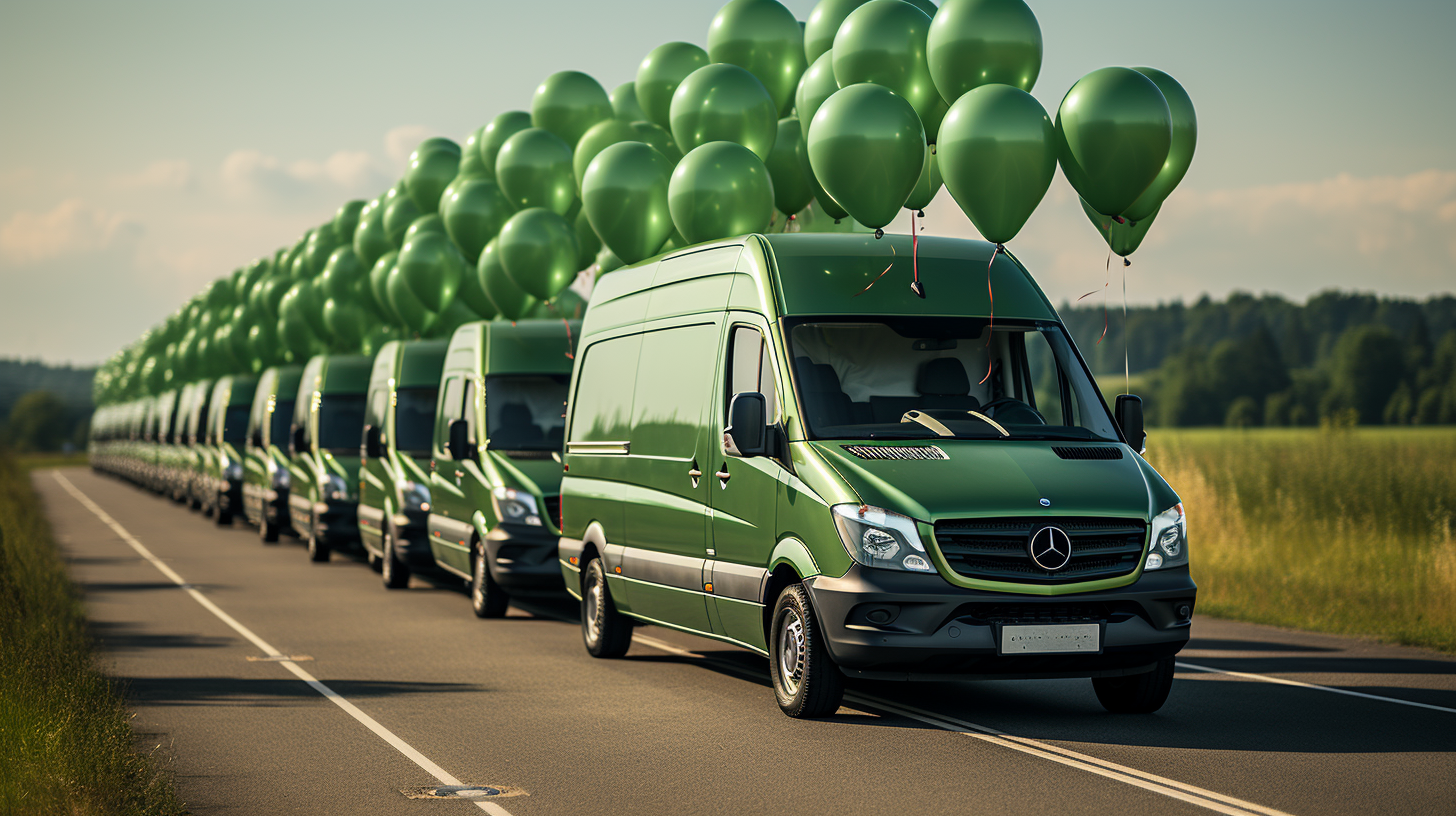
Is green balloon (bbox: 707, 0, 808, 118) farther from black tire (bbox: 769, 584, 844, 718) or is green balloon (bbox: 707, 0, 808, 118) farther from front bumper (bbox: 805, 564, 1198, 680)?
front bumper (bbox: 805, 564, 1198, 680)

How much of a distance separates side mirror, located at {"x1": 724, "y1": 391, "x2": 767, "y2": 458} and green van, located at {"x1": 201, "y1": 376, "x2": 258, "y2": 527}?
76.6 feet

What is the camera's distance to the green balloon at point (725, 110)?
47.5 ft

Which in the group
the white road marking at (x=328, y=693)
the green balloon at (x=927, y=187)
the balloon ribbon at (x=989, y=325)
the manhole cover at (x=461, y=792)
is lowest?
the white road marking at (x=328, y=693)

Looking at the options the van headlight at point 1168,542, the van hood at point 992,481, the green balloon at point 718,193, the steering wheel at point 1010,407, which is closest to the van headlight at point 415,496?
the green balloon at point 718,193

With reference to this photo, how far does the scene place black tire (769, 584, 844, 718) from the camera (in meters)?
8.74

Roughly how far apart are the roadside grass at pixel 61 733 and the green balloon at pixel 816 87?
294 inches

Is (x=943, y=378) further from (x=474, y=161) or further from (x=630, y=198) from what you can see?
(x=474, y=161)

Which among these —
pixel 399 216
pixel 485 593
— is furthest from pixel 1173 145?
pixel 399 216

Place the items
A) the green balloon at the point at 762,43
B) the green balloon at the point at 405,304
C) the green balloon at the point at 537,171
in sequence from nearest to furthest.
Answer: the green balloon at the point at 762,43 → the green balloon at the point at 537,171 → the green balloon at the point at 405,304

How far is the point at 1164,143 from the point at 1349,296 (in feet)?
253

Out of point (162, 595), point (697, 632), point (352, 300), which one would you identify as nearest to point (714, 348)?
point (697, 632)

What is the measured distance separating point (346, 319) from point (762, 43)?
11.4 m

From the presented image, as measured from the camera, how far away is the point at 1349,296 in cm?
8225

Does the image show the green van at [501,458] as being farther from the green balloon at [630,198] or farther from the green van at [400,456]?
the green balloon at [630,198]
